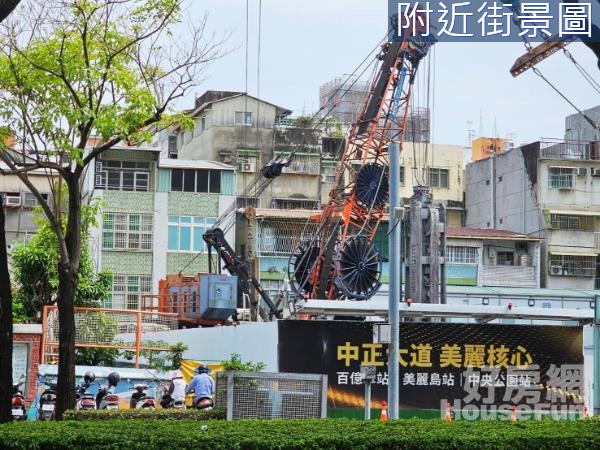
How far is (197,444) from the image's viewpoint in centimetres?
1430

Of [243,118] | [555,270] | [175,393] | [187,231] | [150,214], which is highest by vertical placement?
[243,118]

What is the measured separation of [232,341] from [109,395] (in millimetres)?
5835

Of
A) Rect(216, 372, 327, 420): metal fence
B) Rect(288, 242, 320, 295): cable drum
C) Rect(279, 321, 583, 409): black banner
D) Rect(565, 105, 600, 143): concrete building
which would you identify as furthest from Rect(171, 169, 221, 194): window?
Rect(216, 372, 327, 420): metal fence

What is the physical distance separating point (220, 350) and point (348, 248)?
50.4ft

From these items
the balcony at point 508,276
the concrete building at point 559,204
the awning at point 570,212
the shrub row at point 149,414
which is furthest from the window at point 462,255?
the shrub row at point 149,414

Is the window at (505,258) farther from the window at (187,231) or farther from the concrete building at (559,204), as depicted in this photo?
the window at (187,231)

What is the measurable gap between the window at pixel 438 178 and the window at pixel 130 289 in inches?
729

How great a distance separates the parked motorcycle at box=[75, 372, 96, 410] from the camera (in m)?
24.0

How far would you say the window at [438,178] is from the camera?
66.2 m

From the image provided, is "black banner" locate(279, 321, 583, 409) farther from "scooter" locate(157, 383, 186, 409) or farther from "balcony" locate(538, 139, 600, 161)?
"balcony" locate(538, 139, 600, 161)

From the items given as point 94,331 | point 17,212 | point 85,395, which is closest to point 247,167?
point 17,212

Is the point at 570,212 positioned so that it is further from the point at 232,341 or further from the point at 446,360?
the point at 446,360

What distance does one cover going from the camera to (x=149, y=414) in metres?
20.3

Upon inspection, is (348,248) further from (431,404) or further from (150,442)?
(150,442)
